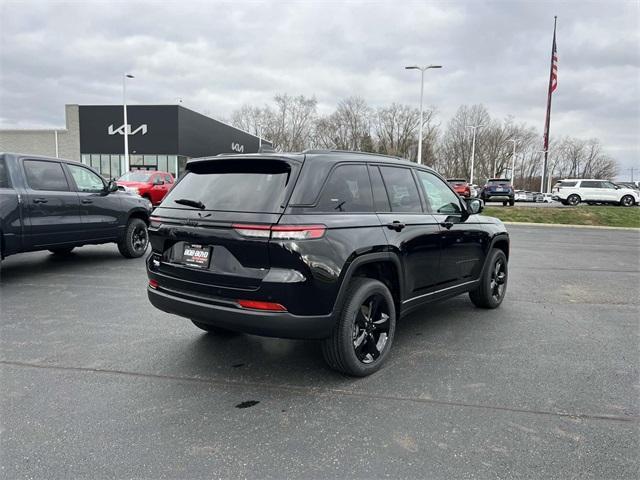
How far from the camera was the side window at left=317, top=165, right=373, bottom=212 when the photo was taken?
3504 mm

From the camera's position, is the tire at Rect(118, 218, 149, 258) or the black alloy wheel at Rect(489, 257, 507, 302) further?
the tire at Rect(118, 218, 149, 258)

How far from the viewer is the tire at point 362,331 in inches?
136

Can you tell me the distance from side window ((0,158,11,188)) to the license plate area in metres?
4.41

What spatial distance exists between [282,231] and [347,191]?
2.59 ft

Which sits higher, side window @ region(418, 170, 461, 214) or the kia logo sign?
the kia logo sign

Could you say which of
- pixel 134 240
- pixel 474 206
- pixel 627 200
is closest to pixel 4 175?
pixel 134 240

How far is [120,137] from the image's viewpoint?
4016 cm

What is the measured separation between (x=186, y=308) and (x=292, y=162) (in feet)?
4.48

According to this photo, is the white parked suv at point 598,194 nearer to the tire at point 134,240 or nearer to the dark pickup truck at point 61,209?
the tire at point 134,240

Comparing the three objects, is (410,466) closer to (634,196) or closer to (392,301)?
(392,301)

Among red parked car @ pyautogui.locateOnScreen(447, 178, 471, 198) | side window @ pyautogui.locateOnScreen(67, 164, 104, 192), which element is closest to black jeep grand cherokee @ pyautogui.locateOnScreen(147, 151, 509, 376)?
side window @ pyautogui.locateOnScreen(67, 164, 104, 192)

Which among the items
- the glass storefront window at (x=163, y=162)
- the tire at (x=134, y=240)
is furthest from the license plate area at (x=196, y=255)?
the glass storefront window at (x=163, y=162)

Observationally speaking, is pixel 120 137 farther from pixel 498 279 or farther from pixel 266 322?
pixel 266 322

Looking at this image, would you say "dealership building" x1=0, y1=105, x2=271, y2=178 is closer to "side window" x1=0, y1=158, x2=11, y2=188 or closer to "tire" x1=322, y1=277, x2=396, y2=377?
"side window" x1=0, y1=158, x2=11, y2=188
